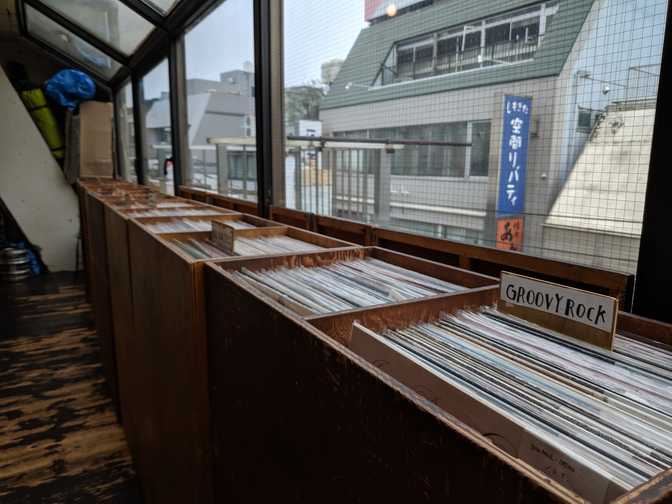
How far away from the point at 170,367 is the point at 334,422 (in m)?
0.77

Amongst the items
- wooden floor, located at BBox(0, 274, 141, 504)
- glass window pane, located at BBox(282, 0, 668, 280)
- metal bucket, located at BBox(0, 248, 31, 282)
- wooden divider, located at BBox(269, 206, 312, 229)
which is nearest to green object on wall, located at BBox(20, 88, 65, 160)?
metal bucket, located at BBox(0, 248, 31, 282)

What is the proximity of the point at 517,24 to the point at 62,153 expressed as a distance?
6046 mm

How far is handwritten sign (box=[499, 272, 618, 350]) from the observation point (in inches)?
24.1

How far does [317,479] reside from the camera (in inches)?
22.4

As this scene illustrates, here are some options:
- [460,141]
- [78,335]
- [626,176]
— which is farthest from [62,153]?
[626,176]

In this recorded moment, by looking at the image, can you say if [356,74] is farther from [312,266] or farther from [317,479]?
[317,479]

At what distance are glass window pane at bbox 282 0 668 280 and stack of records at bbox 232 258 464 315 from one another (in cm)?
42

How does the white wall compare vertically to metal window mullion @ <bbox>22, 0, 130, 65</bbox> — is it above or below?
below

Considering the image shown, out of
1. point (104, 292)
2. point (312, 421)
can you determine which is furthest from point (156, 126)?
point (312, 421)

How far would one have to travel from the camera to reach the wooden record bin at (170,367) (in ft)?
3.16

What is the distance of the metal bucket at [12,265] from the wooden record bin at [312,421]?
214 inches

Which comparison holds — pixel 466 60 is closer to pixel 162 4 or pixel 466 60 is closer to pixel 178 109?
pixel 162 4

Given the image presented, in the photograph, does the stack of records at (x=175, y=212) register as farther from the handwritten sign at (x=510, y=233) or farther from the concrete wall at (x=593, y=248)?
the concrete wall at (x=593, y=248)

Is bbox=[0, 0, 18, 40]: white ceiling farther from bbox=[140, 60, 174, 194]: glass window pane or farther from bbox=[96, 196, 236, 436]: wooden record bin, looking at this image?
bbox=[96, 196, 236, 436]: wooden record bin
